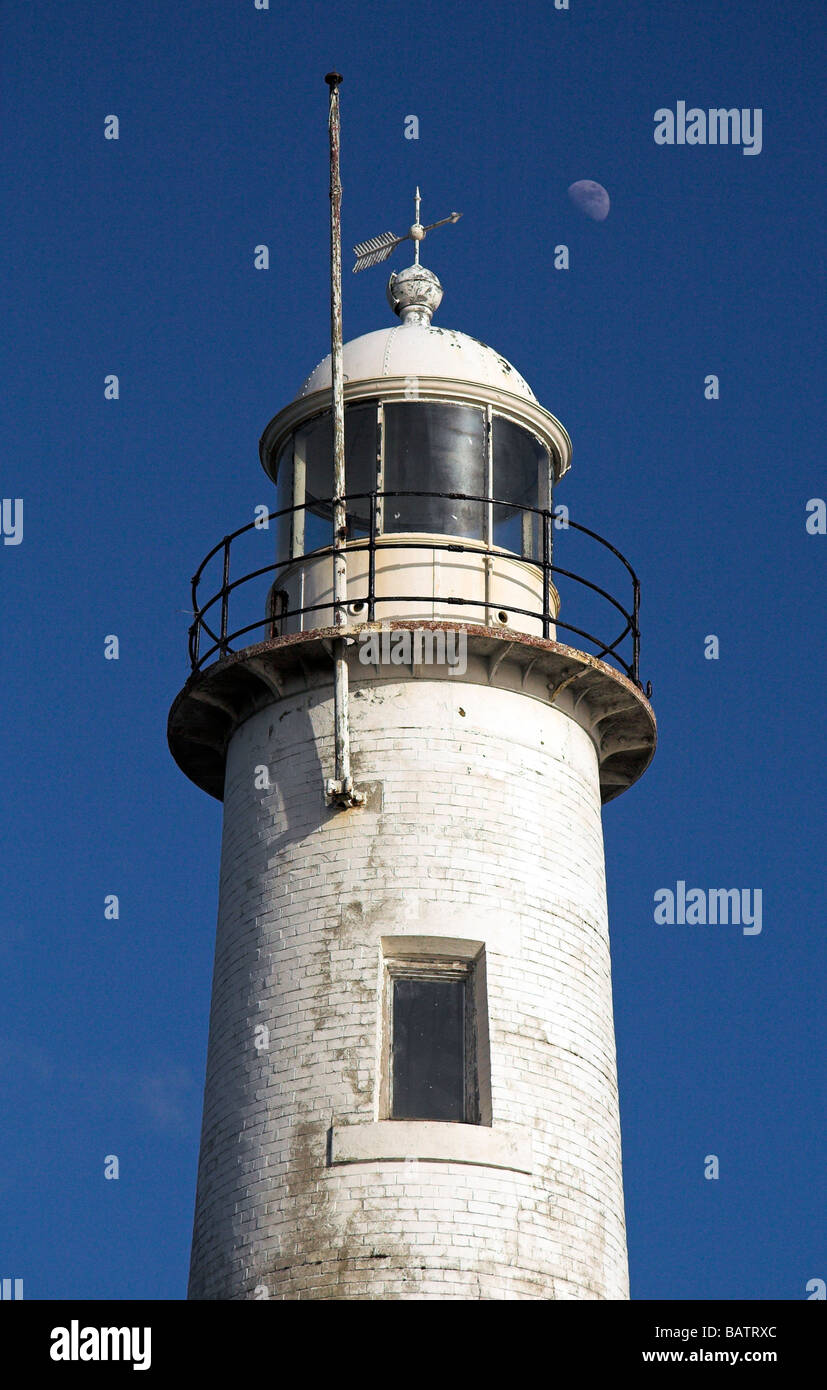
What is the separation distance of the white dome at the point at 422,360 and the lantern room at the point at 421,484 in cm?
2

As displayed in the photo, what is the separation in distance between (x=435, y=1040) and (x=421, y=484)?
234 inches

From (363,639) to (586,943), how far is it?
3.63 m

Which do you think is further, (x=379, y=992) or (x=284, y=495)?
(x=284, y=495)

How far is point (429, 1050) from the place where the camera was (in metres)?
21.7

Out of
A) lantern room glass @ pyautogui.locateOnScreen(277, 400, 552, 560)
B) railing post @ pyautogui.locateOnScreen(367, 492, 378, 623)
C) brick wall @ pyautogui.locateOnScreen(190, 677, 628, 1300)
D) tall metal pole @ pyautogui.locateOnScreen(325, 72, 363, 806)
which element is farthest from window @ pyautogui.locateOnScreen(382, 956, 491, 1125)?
lantern room glass @ pyautogui.locateOnScreen(277, 400, 552, 560)

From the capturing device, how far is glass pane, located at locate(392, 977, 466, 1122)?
21.4m

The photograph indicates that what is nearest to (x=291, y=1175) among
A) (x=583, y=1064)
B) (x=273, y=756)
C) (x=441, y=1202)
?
(x=441, y=1202)

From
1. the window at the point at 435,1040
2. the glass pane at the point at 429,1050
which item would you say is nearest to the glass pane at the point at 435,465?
the window at the point at 435,1040

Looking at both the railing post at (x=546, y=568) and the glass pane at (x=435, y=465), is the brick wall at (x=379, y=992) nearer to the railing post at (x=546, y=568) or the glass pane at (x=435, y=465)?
the railing post at (x=546, y=568)

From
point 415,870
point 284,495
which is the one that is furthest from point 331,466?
point 415,870

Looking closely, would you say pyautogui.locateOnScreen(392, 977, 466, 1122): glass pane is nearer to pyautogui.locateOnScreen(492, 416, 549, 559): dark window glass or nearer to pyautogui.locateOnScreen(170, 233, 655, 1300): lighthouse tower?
pyautogui.locateOnScreen(170, 233, 655, 1300): lighthouse tower

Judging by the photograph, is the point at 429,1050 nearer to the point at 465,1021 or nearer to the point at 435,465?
the point at 465,1021

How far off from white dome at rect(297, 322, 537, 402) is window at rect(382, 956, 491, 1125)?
21.2 feet
